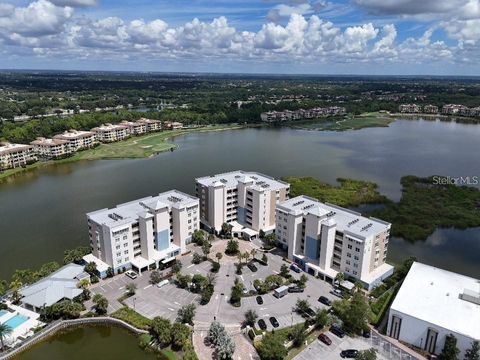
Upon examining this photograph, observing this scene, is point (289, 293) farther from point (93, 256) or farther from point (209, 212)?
point (93, 256)

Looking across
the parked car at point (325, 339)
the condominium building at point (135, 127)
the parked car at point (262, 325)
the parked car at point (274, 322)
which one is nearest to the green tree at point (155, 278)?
the parked car at point (262, 325)

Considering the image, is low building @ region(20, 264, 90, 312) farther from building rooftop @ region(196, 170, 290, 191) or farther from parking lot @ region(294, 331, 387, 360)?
parking lot @ region(294, 331, 387, 360)

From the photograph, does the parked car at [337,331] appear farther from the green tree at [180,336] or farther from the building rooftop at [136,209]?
the building rooftop at [136,209]

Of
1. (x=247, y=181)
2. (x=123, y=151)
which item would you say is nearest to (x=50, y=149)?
(x=123, y=151)

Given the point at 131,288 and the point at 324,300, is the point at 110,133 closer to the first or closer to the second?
the point at 131,288

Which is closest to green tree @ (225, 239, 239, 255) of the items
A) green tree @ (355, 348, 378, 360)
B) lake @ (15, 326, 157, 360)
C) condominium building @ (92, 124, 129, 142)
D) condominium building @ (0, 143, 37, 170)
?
lake @ (15, 326, 157, 360)
